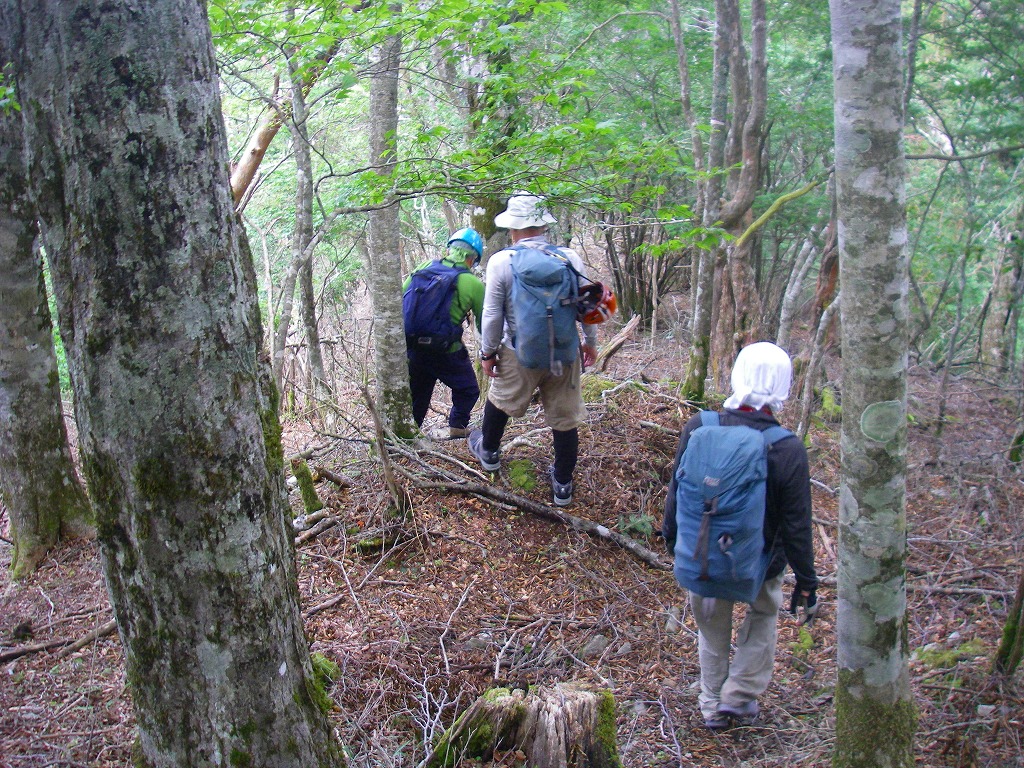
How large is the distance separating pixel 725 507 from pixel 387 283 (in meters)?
3.17

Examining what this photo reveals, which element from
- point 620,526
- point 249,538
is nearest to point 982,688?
point 620,526

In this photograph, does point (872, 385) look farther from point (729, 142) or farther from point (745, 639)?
point (729, 142)

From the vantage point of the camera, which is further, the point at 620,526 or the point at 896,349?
the point at 620,526

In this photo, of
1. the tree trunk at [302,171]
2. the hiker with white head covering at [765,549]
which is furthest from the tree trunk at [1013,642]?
the tree trunk at [302,171]

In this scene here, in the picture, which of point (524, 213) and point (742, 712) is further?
point (524, 213)

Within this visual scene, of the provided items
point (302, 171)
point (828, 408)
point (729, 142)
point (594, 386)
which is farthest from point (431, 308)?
point (828, 408)

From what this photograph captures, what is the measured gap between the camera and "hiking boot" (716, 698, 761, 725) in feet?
12.0

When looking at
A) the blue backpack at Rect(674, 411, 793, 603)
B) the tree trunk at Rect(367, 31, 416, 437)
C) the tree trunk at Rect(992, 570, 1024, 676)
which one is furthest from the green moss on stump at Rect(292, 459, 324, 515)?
the tree trunk at Rect(992, 570, 1024, 676)

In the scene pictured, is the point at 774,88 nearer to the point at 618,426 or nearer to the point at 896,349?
the point at 618,426

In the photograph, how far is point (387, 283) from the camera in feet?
17.6

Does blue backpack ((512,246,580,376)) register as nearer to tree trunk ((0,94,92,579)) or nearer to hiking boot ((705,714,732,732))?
hiking boot ((705,714,732,732))

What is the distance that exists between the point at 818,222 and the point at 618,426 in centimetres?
686

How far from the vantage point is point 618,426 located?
21.1 ft

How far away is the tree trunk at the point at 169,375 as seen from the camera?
1.68 m
